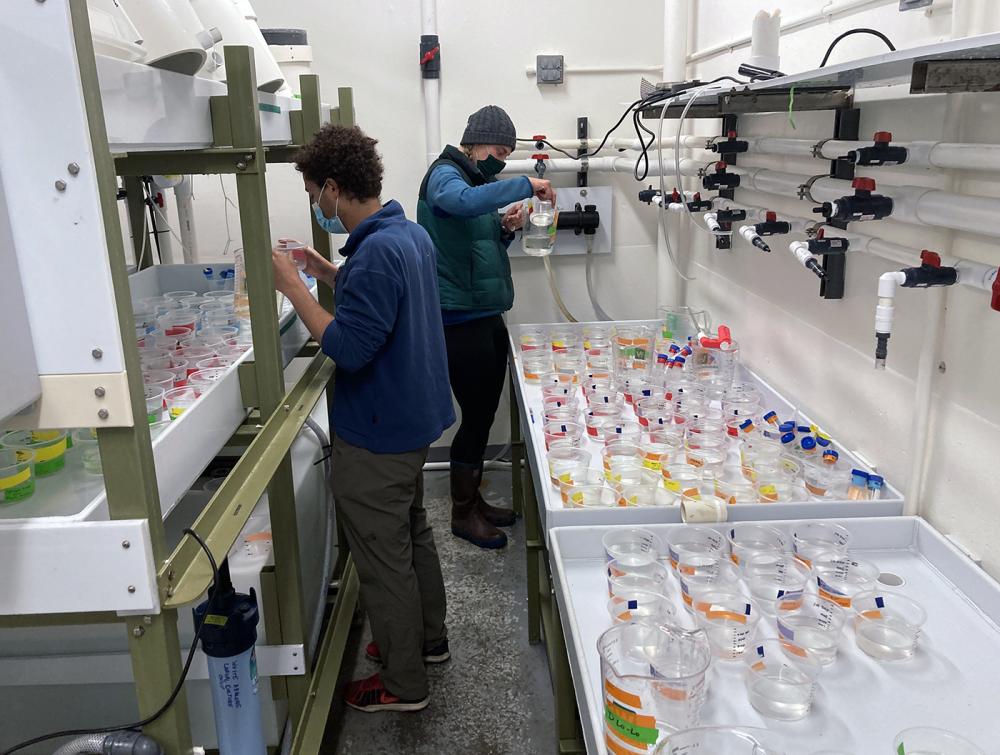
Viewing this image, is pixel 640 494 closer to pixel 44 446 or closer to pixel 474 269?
pixel 44 446

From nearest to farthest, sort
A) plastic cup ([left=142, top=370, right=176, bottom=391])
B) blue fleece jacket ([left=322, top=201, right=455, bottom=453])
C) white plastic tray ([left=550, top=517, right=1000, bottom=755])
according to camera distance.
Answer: white plastic tray ([left=550, top=517, right=1000, bottom=755]) → plastic cup ([left=142, top=370, right=176, bottom=391]) → blue fleece jacket ([left=322, top=201, right=455, bottom=453])

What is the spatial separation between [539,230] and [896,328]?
196cm

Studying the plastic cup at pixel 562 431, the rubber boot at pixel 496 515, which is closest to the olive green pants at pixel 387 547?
the plastic cup at pixel 562 431

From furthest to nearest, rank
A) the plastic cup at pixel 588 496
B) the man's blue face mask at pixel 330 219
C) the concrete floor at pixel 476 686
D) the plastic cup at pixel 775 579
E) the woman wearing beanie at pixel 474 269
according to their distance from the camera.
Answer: the woman wearing beanie at pixel 474 269 < the concrete floor at pixel 476 686 < the man's blue face mask at pixel 330 219 < the plastic cup at pixel 588 496 < the plastic cup at pixel 775 579

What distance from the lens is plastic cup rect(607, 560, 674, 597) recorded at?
135cm

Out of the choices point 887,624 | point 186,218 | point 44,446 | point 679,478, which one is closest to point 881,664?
point 887,624

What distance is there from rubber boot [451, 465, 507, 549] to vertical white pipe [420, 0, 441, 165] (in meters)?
1.41

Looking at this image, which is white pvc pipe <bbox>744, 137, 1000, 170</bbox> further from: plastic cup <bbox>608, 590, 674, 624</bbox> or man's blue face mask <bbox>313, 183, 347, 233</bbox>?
man's blue face mask <bbox>313, 183, 347, 233</bbox>

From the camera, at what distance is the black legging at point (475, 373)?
118 inches

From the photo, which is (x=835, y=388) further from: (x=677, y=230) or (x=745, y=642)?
(x=677, y=230)

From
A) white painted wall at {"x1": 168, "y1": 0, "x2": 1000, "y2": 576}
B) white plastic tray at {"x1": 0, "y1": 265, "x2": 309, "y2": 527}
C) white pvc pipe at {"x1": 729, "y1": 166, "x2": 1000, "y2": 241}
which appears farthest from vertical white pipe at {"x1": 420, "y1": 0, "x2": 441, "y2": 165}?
white plastic tray at {"x1": 0, "y1": 265, "x2": 309, "y2": 527}

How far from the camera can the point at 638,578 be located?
1.37 m

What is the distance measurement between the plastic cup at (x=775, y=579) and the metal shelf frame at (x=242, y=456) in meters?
0.89

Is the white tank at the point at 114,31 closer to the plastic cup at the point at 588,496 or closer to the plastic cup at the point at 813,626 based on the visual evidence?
the plastic cup at the point at 588,496
